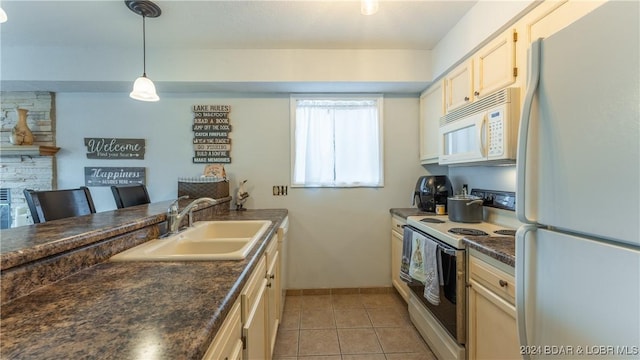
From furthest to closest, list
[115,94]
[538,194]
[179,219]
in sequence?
1. [115,94]
2. [179,219]
3. [538,194]

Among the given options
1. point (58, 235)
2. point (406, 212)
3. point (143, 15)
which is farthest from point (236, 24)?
point (406, 212)

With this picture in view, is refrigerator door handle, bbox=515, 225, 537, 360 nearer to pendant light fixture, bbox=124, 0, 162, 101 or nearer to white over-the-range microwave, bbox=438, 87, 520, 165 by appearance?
white over-the-range microwave, bbox=438, 87, 520, 165

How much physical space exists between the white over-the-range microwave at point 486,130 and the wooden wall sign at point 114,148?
10.0 ft

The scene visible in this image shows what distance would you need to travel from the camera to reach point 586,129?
67 centimetres

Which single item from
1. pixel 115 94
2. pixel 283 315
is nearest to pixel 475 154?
pixel 283 315

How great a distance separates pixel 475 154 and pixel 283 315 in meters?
2.07

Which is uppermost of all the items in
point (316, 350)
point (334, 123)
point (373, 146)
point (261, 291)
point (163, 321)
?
point (334, 123)

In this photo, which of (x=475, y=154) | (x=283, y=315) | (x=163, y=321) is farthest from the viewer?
(x=283, y=315)

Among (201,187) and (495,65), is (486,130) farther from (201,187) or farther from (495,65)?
(201,187)

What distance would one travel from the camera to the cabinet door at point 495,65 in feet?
5.15

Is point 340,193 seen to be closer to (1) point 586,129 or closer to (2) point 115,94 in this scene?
(1) point 586,129

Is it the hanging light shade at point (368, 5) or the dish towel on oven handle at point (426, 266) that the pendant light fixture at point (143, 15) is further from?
the dish towel on oven handle at point (426, 266)

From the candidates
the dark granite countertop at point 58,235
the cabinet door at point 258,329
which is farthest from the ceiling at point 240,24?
the cabinet door at point 258,329

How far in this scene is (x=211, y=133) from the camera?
2.78m
